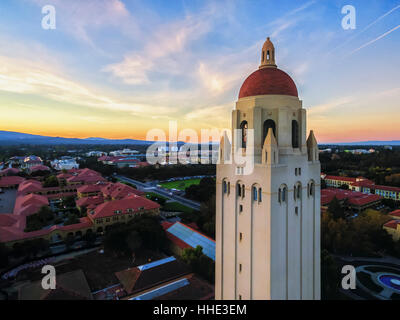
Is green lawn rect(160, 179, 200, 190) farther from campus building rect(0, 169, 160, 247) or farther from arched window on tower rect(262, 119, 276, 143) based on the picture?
arched window on tower rect(262, 119, 276, 143)

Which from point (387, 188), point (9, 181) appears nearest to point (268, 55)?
point (387, 188)

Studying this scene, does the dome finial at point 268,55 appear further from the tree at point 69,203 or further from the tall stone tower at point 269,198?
the tree at point 69,203

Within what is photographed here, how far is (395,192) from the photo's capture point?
3007 inches

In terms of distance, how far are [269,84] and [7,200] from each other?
94832 millimetres

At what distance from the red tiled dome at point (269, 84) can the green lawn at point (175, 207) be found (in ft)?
179

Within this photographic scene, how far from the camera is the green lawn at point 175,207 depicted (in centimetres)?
6781

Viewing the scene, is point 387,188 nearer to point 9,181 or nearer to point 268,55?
point 268,55

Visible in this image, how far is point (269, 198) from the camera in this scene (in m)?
13.6

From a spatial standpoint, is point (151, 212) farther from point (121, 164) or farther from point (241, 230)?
point (121, 164)

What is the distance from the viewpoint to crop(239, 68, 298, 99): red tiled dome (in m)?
14.9

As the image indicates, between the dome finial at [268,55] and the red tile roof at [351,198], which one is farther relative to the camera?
the red tile roof at [351,198]

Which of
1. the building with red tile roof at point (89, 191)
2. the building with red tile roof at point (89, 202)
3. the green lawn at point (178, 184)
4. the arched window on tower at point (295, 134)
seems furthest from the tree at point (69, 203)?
the arched window on tower at point (295, 134)
